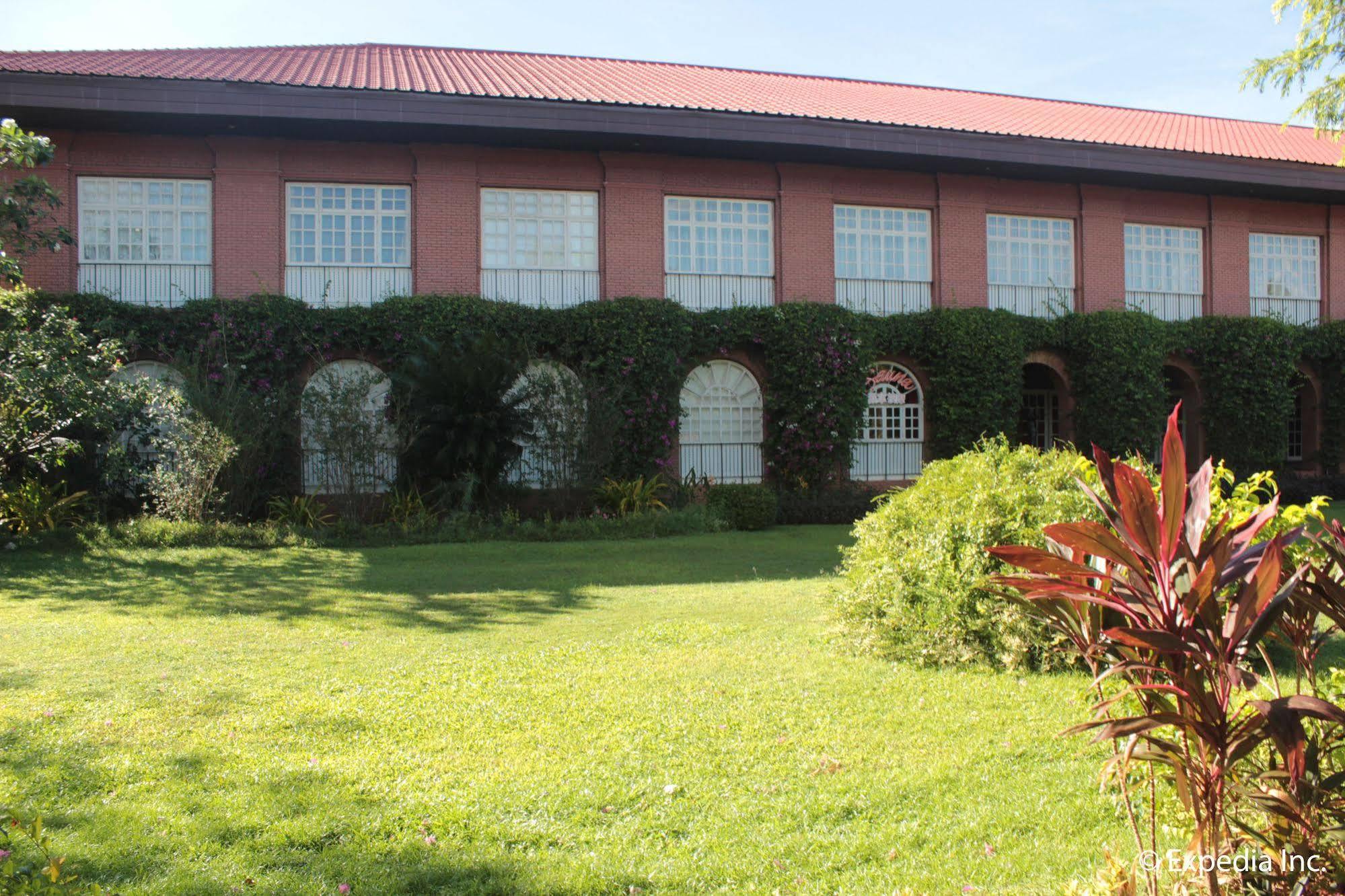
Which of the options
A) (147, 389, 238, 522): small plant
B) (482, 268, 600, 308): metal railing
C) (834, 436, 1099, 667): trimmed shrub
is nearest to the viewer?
(834, 436, 1099, 667): trimmed shrub

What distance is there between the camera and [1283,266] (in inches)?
967

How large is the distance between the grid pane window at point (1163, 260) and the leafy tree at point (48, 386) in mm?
20954

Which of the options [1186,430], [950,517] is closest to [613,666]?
[950,517]

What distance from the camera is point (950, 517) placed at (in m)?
7.11

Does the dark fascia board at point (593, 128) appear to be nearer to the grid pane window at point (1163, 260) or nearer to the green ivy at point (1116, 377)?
the grid pane window at point (1163, 260)

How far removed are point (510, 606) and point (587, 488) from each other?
23.3 ft

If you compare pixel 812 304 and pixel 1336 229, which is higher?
pixel 1336 229

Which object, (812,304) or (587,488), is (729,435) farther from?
(587,488)

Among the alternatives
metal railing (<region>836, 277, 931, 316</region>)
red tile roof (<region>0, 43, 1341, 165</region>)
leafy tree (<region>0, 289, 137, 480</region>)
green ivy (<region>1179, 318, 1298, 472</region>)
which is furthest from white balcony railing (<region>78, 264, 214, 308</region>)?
green ivy (<region>1179, 318, 1298, 472</region>)

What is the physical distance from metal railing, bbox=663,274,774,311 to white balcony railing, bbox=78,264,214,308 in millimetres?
8848

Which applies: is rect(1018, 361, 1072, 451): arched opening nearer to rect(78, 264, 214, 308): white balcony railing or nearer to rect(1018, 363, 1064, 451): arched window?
rect(1018, 363, 1064, 451): arched window

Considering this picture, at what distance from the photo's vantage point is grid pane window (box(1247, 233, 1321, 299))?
79.6ft

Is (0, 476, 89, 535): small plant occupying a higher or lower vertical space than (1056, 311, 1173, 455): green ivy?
lower

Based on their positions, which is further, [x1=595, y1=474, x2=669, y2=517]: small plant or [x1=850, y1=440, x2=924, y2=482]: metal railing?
[x1=850, y1=440, x2=924, y2=482]: metal railing
